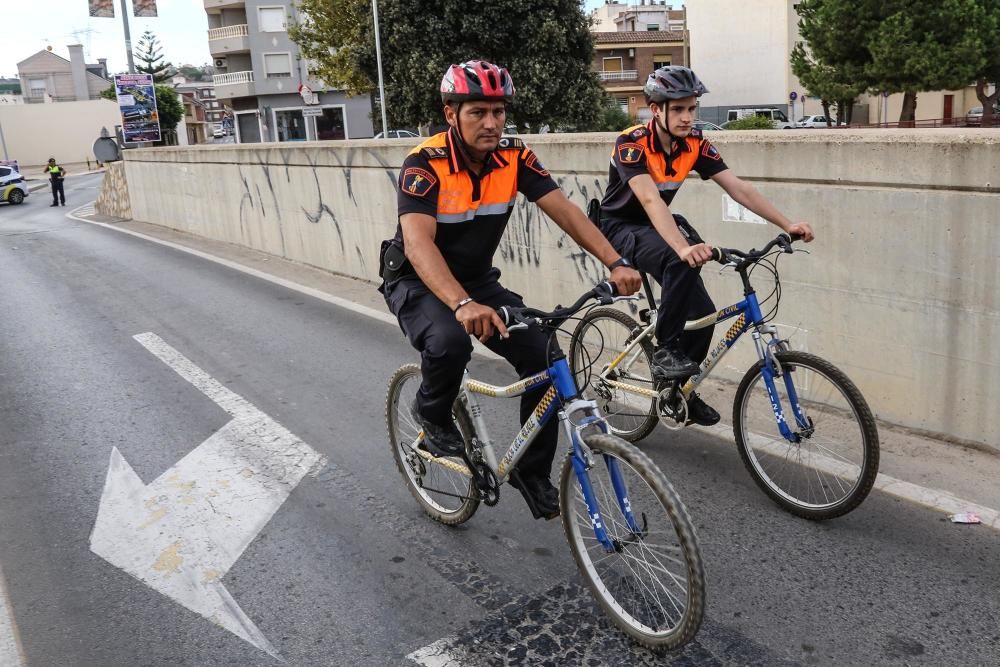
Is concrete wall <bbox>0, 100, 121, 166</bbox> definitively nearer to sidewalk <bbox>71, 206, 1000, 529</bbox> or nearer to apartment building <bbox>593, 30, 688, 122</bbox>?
apartment building <bbox>593, 30, 688, 122</bbox>

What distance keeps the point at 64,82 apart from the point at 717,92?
76.3 meters

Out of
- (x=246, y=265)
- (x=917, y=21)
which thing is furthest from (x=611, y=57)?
(x=246, y=265)

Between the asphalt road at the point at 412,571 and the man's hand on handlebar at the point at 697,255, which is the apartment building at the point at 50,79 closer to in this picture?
the asphalt road at the point at 412,571

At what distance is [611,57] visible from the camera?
269ft

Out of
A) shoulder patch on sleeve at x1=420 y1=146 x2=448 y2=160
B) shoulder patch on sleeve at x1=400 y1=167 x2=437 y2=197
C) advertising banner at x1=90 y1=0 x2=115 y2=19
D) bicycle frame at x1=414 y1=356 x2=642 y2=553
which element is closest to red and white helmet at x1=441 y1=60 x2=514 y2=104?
shoulder patch on sleeve at x1=420 y1=146 x2=448 y2=160

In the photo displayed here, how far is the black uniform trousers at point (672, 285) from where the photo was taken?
15.3 ft

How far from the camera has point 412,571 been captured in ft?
13.2

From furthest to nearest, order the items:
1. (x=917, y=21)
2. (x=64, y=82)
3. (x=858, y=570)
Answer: (x=64, y=82) → (x=917, y=21) → (x=858, y=570)

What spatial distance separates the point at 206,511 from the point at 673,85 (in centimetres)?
320

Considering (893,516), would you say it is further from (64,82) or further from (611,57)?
(64,82)

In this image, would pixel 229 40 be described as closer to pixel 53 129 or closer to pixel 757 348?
pixel 53 129

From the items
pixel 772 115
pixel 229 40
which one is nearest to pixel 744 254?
pixel 772 115

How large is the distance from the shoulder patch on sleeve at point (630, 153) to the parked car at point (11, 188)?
3685 cm

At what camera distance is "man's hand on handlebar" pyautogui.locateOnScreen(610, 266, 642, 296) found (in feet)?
11.3
